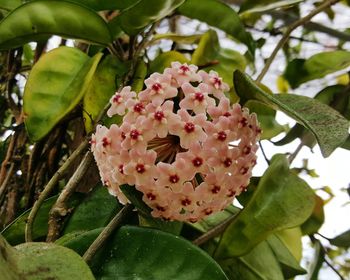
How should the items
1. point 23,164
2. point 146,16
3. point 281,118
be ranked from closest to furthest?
point 146,16 < point 23,164 < point 281,118

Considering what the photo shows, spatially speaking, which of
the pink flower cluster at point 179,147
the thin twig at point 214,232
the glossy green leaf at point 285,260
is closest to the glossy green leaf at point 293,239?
the glossy green leaf at point 285,260

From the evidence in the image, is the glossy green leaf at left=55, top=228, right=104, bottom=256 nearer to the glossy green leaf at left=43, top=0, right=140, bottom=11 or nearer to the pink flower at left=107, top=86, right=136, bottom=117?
the pink flower at left=107, top=86, right=136, bottom=117

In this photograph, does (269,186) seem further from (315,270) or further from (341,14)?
(341,14)

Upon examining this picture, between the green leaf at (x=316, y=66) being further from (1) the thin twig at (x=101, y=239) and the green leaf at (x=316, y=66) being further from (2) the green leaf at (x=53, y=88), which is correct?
(1) the thin twig at (x=101, y=239)

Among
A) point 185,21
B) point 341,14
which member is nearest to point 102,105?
point 185,21

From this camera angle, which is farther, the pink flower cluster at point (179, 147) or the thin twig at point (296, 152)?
the thin twig at point (296, 152)

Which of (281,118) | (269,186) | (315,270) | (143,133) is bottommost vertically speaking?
(315,270)

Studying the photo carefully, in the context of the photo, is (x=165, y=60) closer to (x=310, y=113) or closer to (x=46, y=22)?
(x=46, y=22)

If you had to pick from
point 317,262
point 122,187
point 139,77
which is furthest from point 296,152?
point 122,187
